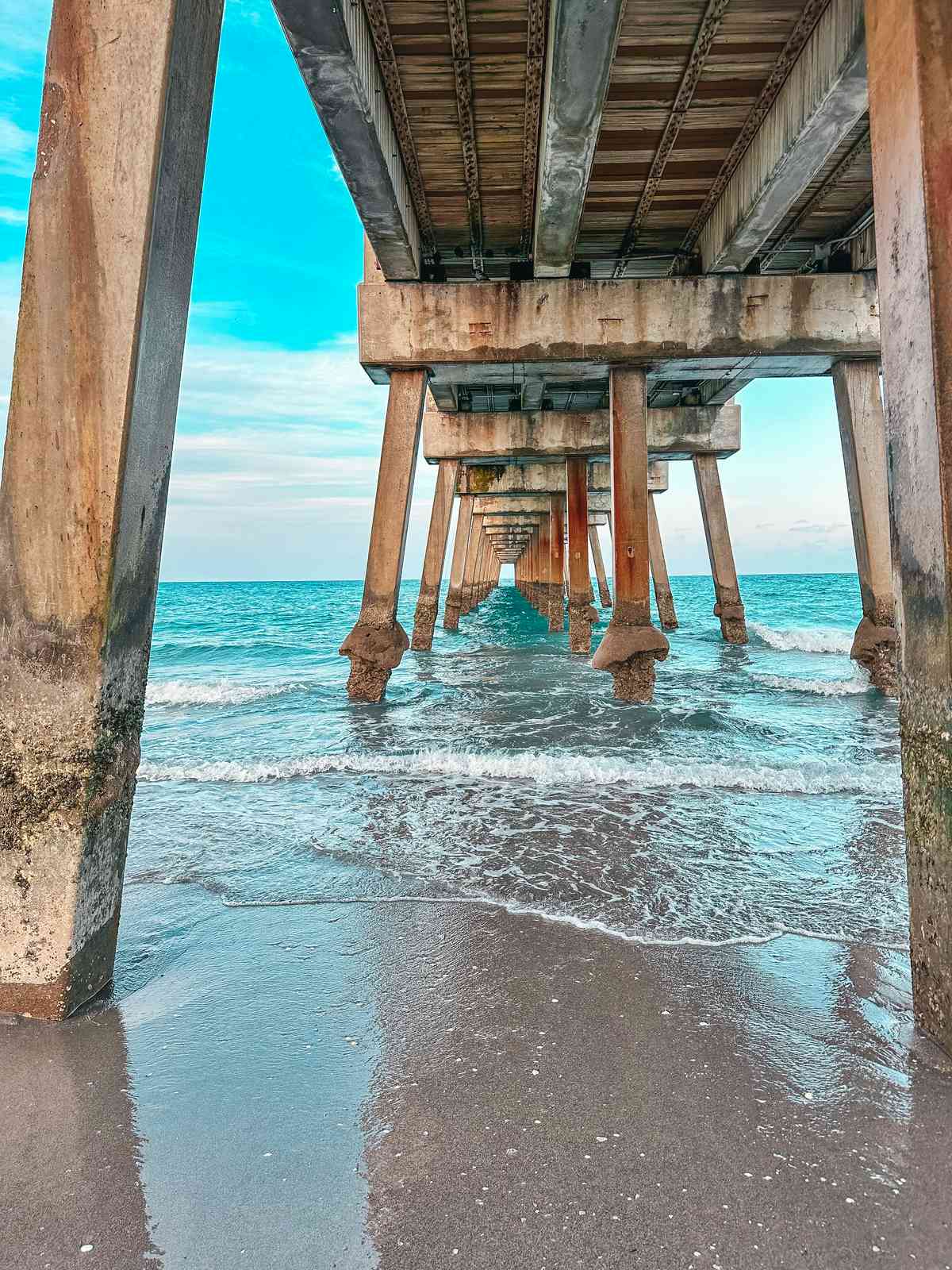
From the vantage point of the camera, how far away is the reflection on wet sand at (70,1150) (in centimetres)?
154

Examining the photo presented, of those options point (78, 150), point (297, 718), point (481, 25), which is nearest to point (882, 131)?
point (78, 150)

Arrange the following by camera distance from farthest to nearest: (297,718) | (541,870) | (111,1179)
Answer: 1. (297,718)
2. (541,870)
3. (111,1179)

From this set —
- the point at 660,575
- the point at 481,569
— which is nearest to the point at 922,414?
the point at 660,575

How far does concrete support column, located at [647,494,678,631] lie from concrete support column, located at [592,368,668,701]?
11.9 metres

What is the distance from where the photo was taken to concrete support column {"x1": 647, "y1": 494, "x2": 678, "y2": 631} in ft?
69.2

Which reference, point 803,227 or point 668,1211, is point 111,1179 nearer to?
point 668,1211

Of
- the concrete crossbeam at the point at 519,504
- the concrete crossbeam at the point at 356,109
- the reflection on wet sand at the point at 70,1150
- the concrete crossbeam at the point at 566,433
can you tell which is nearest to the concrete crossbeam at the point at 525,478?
the concrete crossbeam at the point at 566,433

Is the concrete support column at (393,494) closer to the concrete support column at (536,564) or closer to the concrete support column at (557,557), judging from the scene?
the concrete support column at (557,557)

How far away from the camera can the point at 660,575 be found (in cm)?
2191

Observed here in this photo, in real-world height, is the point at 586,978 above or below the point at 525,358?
below

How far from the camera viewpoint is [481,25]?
5.37 meters

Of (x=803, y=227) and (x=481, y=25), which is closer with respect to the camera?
(x=481, y=25)

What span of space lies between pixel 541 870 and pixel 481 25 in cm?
539

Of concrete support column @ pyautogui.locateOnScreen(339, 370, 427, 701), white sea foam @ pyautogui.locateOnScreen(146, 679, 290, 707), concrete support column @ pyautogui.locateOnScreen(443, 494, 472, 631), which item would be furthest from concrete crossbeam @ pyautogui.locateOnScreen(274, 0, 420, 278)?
concrete support column @ pyautogui.locateOnScreen(443, 494, 472, 631)
